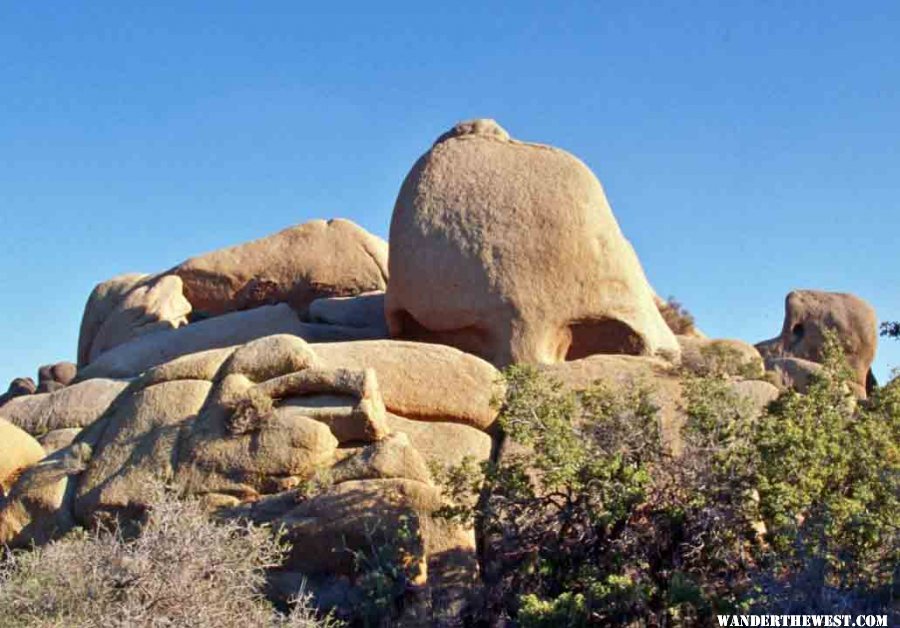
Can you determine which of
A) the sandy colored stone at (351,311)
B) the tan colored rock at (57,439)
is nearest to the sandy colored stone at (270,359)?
the tan colored rock at (57,439)

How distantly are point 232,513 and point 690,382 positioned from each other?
14.9 feet

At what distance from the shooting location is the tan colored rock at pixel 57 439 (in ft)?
50.3

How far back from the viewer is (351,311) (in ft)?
64.4

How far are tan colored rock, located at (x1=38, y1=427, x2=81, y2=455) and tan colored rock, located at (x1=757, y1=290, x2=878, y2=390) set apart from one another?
662 inches

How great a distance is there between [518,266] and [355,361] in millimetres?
3444

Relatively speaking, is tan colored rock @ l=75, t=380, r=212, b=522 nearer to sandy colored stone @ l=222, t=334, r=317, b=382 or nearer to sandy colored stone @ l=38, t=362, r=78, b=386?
sandy colored stone @ l=222, t=334, r=317, b=382

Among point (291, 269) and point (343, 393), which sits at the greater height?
point (291, 269)

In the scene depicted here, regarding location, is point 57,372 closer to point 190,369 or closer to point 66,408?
point 66,408

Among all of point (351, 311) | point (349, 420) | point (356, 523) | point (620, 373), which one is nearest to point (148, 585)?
point (356, 523)

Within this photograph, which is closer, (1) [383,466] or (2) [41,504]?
(1) [383,466]

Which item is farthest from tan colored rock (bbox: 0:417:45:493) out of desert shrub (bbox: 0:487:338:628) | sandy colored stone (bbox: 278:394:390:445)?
desert shrub (bbox: 0:487:338:628)

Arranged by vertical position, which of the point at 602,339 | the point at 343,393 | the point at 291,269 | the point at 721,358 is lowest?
the point at 343,393

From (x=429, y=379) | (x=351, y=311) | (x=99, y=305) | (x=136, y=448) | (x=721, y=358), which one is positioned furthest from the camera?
(x=99, y=305)

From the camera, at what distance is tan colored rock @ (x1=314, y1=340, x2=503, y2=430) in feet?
43.6
